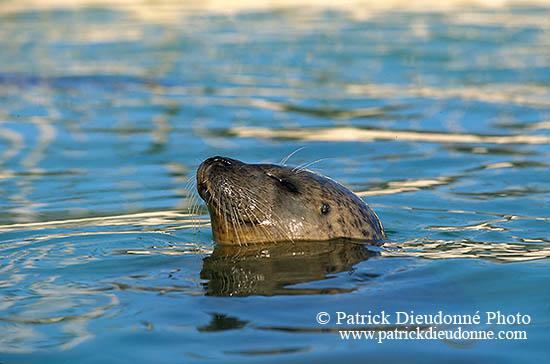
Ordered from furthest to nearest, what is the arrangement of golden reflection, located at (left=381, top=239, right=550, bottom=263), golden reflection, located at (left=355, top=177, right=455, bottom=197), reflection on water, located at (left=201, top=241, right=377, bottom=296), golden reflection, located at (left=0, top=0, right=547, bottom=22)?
golden reflection, located at (left=0, top=0, right=547, bottom=22), golden reflection, located at (left=355, top=177, right=455, bottom=197), golden reflection, located at (left=381, top=239, right=550, bottom=263), reflection on water, located at (left=201, top=241, right=377, bottom=296)

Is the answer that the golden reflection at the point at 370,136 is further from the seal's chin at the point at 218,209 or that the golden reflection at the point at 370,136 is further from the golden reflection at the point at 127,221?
the seal's chin at the point at 218,209

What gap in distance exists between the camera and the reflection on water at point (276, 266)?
539 cm

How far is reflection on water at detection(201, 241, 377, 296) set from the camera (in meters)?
5.39

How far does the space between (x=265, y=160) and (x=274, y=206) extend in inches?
152

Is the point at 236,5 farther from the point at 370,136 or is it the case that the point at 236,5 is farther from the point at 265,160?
the point at 265,160

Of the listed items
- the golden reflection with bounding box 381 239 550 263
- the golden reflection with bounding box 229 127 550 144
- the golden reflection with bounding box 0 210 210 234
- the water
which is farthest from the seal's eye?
the golden reflection with bounding box 229 127 550 144

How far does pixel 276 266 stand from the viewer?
579 cm

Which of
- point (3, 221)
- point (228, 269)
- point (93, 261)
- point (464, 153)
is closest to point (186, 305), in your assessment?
point (228, 269)

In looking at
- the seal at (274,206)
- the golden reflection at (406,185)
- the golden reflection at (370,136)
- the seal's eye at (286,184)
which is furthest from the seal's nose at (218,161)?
the golden reflection at (370,136)

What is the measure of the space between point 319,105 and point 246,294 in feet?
26.9

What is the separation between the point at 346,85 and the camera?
1494cm

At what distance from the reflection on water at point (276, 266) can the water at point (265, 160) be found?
2 cm

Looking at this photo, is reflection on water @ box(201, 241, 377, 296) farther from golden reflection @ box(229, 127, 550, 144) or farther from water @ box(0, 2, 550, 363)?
golden reflection @ box(229, 127, 550, 144)

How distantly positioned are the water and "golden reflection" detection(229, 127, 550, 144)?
53 mm
